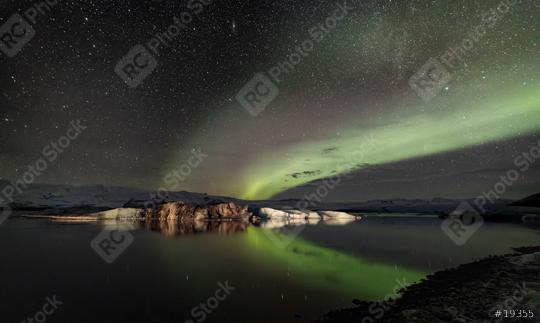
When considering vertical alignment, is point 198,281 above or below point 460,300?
below

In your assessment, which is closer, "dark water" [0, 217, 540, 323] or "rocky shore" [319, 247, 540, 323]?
"rocky shore" [319, 247, 540, 323]

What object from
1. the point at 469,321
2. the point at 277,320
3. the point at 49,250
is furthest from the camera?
the point at 49,250

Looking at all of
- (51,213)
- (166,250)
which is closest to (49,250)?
(166,250)

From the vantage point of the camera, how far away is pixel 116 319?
9.40 m

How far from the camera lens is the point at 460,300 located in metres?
11.0

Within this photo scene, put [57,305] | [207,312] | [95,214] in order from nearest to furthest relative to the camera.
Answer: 1. [207,312]
2. [57,305]
3. [95,214]

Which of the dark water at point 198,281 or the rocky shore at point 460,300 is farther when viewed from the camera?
the dark water at point 198,281

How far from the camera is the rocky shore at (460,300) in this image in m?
9.24

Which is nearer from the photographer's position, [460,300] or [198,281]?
[460,300]

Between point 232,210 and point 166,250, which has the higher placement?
point 232,210

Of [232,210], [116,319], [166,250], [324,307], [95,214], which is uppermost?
[232,210]

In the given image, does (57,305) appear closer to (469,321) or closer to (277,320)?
(277,320)

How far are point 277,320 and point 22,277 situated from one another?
46.7 feet

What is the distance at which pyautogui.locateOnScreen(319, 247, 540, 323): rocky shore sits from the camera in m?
9.24
